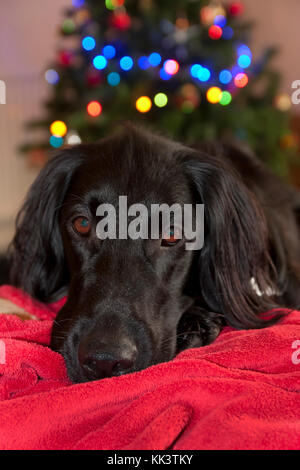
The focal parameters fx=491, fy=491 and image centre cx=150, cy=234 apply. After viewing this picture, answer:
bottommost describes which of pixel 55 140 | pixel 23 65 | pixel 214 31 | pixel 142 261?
pixel 142 261

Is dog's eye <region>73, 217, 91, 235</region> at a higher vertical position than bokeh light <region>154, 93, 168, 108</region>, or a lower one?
lower

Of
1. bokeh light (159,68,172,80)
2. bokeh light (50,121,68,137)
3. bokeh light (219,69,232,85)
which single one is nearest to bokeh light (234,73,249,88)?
bokeh light (219,69,232,85)

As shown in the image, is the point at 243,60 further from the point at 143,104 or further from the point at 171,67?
the point at 143,104

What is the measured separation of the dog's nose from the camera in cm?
118

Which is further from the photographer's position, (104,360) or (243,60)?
(243,60)

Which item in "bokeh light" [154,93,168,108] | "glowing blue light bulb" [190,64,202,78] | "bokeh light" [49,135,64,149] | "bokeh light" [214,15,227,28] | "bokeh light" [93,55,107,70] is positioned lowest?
"bokeh light" [49,135,64,149]

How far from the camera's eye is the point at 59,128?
429 centimetres

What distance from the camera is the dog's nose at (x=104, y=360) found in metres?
1.18

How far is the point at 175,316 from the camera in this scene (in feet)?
5.11

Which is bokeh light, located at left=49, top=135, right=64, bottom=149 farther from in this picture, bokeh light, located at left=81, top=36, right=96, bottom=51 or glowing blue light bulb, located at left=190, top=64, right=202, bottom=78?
glowing blue light bulb, located at left=190, top=64, right=202, bottom=78

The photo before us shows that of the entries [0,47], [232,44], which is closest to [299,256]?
[232,44]

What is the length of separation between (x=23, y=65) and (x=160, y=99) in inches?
106

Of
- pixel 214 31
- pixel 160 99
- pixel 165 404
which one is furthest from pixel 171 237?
pixel 214 31

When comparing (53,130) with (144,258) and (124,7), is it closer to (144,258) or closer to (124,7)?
(124,7)
